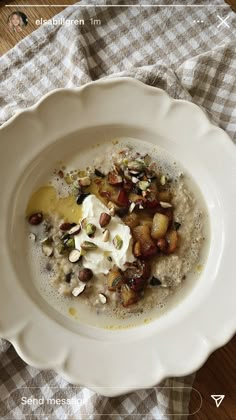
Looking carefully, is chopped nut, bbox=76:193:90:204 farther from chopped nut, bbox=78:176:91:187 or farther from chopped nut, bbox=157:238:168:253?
chopped nut, bbox=157:238:168:253

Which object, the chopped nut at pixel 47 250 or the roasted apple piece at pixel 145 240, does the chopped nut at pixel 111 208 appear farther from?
the chopped nut at pixel 47 250

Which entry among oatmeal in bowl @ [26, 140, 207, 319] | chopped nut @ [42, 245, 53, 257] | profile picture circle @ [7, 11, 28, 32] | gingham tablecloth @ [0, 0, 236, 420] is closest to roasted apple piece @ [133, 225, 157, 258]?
oatmeal in bowl @ [26, 140, 207, 319]

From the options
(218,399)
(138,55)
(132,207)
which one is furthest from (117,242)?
(138,55)

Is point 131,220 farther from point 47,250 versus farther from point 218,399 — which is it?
point 218,399

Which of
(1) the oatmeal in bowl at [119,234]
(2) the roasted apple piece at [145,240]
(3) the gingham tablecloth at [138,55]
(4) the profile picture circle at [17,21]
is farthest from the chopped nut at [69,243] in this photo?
(4) the profile picture circle at [17,21]

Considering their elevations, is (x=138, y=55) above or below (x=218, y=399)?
above

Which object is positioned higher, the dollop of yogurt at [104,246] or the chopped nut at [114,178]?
the chopped nut at [114,178]
